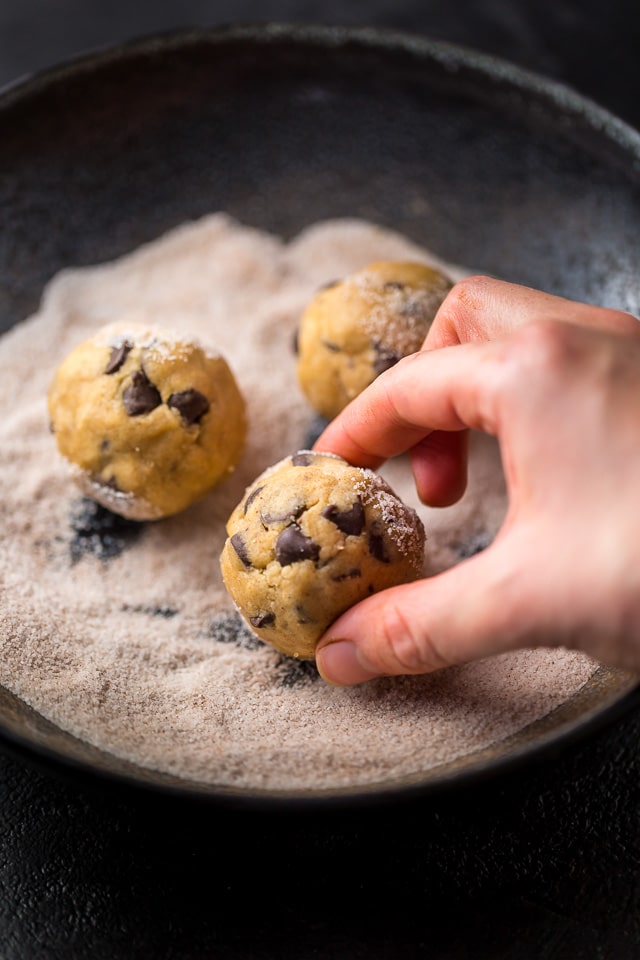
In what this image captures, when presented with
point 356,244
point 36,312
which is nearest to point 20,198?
point 36,312

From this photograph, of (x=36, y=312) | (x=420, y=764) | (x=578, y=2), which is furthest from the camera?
(x=578, y=2)

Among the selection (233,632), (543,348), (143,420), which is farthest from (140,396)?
(543,348)

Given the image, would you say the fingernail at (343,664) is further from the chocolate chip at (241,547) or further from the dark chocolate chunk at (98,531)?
the dark chocolate chunk at (98,531)

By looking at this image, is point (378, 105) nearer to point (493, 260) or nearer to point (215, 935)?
point (493, 260)

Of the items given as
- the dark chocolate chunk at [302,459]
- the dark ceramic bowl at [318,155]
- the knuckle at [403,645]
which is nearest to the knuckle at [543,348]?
the knuckle at [403,645]

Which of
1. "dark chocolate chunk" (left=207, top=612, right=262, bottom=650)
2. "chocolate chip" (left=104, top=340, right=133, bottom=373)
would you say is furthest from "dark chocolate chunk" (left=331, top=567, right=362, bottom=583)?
"chocolate chip" (left=104, top=340, right=133, bottom=373)

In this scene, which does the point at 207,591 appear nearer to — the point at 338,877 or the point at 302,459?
the point at 302,459

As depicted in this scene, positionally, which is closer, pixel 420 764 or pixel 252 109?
pixel 420 764
